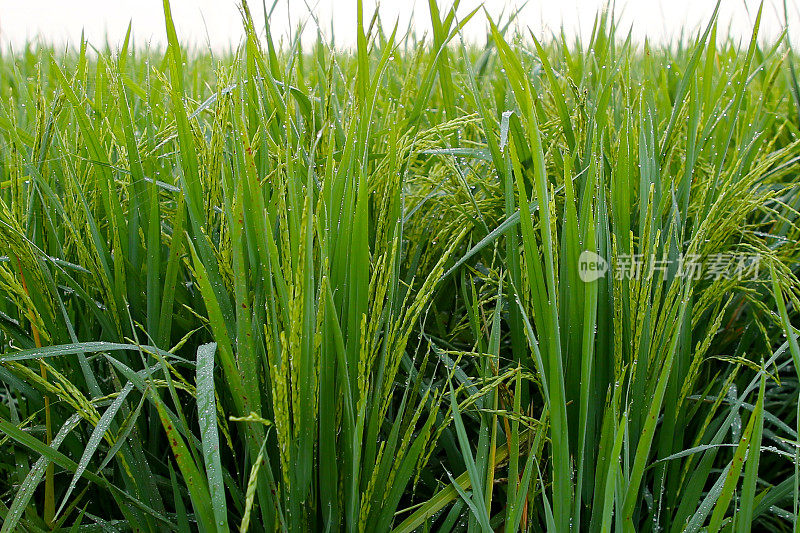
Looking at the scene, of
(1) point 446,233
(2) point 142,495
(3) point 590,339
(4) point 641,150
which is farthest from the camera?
(1) point 446,233

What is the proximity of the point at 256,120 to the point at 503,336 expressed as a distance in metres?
0.55

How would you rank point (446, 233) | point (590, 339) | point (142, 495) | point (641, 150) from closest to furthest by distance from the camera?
point (590, 339), point (142, 495), point (641, 150), point (446, 233)

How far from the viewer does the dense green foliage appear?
26.9 inches

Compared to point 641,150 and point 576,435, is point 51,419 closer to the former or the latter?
point 576,435

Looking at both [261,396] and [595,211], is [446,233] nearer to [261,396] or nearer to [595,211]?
[595,211]

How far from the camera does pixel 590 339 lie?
2.21 ft

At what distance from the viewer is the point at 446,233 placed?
1022mm

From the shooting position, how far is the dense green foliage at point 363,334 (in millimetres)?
682

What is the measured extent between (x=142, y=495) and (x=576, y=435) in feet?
1.83

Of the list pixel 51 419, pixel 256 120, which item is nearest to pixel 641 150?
pixel 256 120

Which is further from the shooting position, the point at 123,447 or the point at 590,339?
the point at 123,447

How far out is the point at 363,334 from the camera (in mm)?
628

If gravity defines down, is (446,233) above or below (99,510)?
above

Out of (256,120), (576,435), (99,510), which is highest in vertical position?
(256,120)
